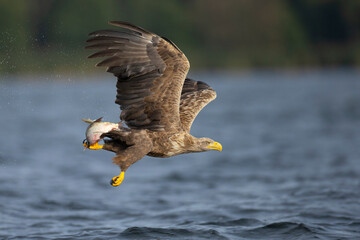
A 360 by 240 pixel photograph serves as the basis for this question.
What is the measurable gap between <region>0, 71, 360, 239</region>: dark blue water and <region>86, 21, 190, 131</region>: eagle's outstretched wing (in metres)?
1.90

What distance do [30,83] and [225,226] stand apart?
38.4 metres

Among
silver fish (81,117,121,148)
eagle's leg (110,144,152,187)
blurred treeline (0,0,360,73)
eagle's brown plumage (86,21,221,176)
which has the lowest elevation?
eagle's leg (110,144,152,187)

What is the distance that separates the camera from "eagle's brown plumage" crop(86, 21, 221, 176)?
731cm

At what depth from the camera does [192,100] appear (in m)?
9.09

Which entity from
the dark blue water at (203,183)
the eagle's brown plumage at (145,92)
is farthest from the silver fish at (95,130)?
the dark blue water at (203,183)

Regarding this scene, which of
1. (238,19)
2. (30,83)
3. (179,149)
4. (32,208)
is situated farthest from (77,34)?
(179,149)

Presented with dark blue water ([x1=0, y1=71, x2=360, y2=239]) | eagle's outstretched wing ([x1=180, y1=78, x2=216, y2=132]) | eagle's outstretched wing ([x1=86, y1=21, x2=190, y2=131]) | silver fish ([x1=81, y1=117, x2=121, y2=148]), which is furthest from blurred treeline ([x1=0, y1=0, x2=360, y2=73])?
silver fish ([x1=81, y1=117, x2=121, y2=148])

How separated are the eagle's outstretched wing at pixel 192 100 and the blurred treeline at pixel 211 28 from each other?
28052 mm

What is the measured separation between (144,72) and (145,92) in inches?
10.7

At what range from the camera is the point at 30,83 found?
46125 mm

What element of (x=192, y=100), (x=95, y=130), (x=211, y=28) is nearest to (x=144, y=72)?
(x=95, y=130)

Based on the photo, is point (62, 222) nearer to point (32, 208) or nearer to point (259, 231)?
point (32, 208)

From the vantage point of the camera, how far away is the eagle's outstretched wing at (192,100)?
868 cm

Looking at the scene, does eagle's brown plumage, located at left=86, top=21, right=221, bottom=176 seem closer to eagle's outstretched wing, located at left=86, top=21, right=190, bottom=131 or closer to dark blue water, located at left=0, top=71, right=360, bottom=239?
eagle's outstretched wing, located at left=86, top=21, right=190, bottom=131
